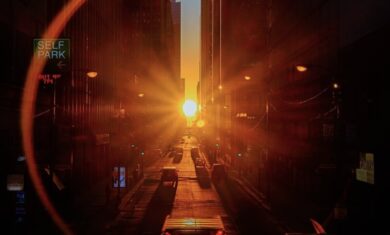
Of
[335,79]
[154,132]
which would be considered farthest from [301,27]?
[154,132]

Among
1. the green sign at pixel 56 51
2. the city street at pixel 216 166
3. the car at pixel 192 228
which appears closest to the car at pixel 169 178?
the city street at pixel 216 166

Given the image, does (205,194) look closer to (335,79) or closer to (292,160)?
(292,160)

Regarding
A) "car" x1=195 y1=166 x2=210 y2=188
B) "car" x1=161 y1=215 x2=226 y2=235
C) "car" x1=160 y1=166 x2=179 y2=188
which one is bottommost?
"car" x1=195 y1=166 x2=210 y2=188

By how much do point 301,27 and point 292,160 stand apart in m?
12.9

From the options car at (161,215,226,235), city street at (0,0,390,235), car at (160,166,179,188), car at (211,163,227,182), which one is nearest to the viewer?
car at (161,215,226,235)

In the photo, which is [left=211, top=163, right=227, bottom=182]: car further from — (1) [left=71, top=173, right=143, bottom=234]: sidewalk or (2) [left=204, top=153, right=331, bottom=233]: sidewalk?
(1) [left=71, top=173, right=143, bottom=234]: sidewalk

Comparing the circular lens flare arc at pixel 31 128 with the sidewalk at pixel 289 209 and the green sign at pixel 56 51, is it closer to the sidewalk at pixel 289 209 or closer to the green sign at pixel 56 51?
the green sign at pixel 56 51

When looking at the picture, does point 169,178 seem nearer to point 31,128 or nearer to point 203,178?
point 203,178

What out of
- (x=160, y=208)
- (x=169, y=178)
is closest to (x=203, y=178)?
(x=169, y=178)

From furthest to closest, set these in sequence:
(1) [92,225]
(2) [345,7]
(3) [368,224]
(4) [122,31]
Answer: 1. (4) [122,31]
2. (2) [345,7]
3. (1) [92,225]
4. (3) [368,224]

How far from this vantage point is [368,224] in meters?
26.9

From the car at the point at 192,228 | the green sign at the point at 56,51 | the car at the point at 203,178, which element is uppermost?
the green sign at the point at 56,51

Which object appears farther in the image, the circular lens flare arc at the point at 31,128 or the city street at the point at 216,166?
the circular lens flare arc at the point at 31,128

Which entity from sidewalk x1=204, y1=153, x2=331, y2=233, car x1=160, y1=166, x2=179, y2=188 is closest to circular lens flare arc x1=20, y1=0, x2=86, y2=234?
car x1=160, y1=166, x2=179, y2=188
